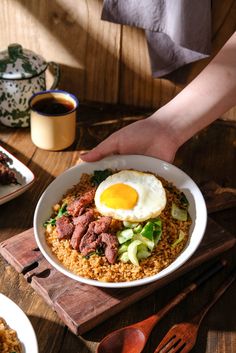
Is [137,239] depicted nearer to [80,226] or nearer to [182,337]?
[80,226]

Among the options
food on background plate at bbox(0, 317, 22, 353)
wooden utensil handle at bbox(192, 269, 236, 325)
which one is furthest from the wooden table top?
food on background plate at bbox(0, 317, 22, 353)

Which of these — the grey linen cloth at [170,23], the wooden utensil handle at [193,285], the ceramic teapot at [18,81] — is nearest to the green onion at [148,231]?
the wooden utensil handle at [193,285]

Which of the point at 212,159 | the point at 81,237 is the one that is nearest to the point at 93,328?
the point at 81,237

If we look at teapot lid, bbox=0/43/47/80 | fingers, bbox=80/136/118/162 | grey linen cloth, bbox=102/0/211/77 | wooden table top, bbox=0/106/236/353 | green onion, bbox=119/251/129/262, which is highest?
grey linen cloth, bbox=102/0/211/77

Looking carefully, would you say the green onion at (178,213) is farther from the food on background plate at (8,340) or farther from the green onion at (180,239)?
the food on background plate at (8,340)

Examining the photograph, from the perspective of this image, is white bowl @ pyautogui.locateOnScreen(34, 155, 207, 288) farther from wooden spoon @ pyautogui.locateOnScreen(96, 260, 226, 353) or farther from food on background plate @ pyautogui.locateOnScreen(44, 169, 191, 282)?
wooden spoon @ pyautogui.locateOnScreen(96, 260, 226, 353)

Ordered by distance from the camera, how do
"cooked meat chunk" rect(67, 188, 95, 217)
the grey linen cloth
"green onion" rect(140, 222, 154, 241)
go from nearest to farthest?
"green onion" rect(140, 222, 154, 241) → "cooked meat chunk" rect(67, 188, 95, 217) → the grey linen cloth
